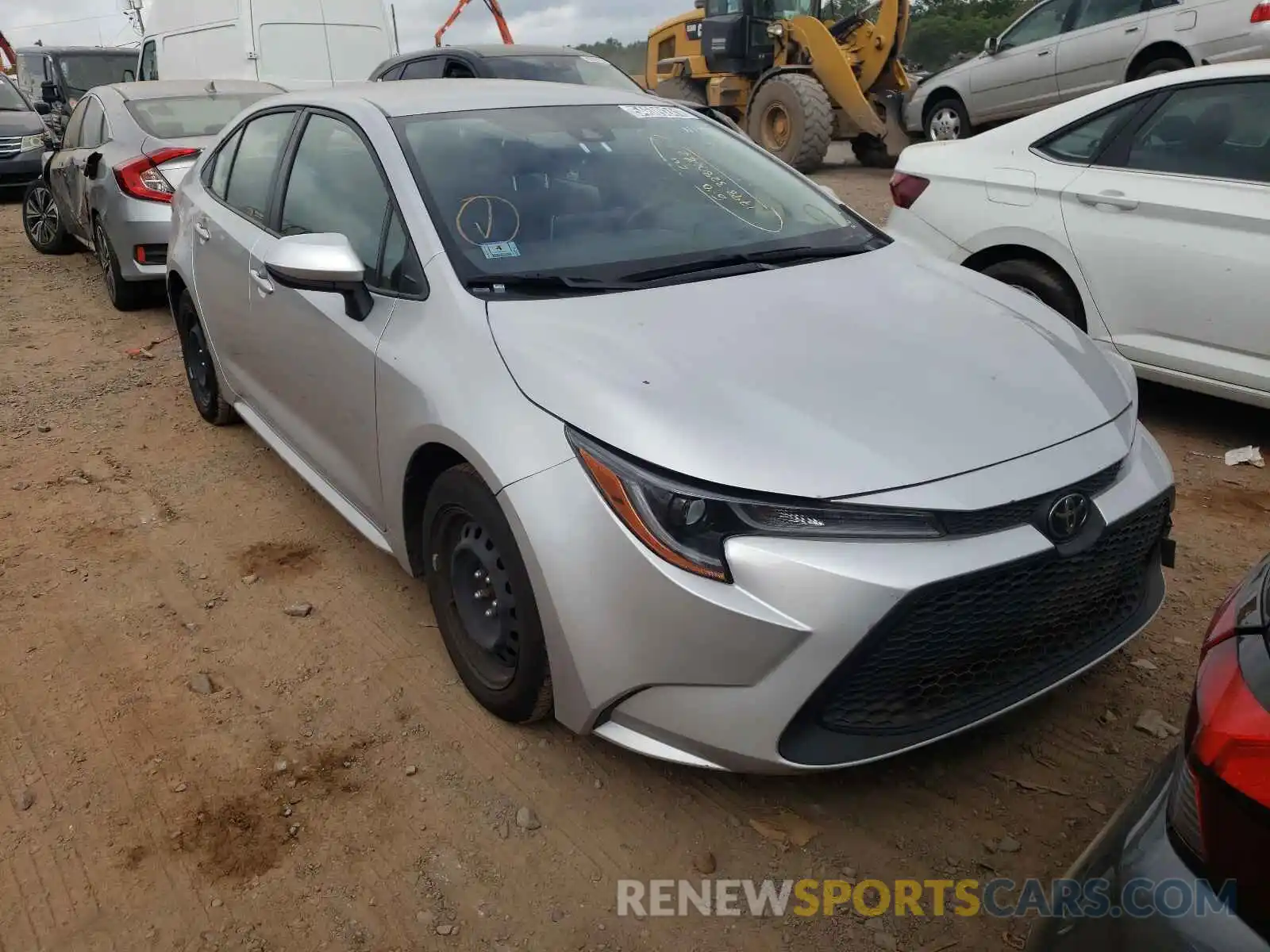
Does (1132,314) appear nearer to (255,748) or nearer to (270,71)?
(255,748)

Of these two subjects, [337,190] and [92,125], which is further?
[92,125]

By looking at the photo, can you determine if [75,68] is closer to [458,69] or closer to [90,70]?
[90,70]

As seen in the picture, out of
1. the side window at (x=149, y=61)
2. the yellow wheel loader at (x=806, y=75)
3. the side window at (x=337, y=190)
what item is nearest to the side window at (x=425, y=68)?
the yellow wheel loader at (x=806, y=75)

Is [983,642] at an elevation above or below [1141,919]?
below

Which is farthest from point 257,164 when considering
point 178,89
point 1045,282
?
point 178,89

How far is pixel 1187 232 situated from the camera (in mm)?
4152

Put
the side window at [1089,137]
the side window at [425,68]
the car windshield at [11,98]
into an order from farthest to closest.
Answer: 1. the car windshield at [11,98]
2. the side window at [425,68]
3. the side window at [1089,137]

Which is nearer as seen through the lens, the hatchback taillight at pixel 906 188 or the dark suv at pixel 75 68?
the hatchback taillight at pixel 906 188

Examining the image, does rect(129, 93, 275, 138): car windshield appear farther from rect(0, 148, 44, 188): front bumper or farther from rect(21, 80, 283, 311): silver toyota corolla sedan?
rect(0, 148, 44, 188): front bumper

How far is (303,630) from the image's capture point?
3275mm

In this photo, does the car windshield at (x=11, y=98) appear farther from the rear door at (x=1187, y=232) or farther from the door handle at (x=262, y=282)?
the rear door at (x=1187, y=232)

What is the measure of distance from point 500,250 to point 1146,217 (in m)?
2.99

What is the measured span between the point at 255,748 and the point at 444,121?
198 centimetres

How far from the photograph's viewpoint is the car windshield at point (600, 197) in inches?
113
